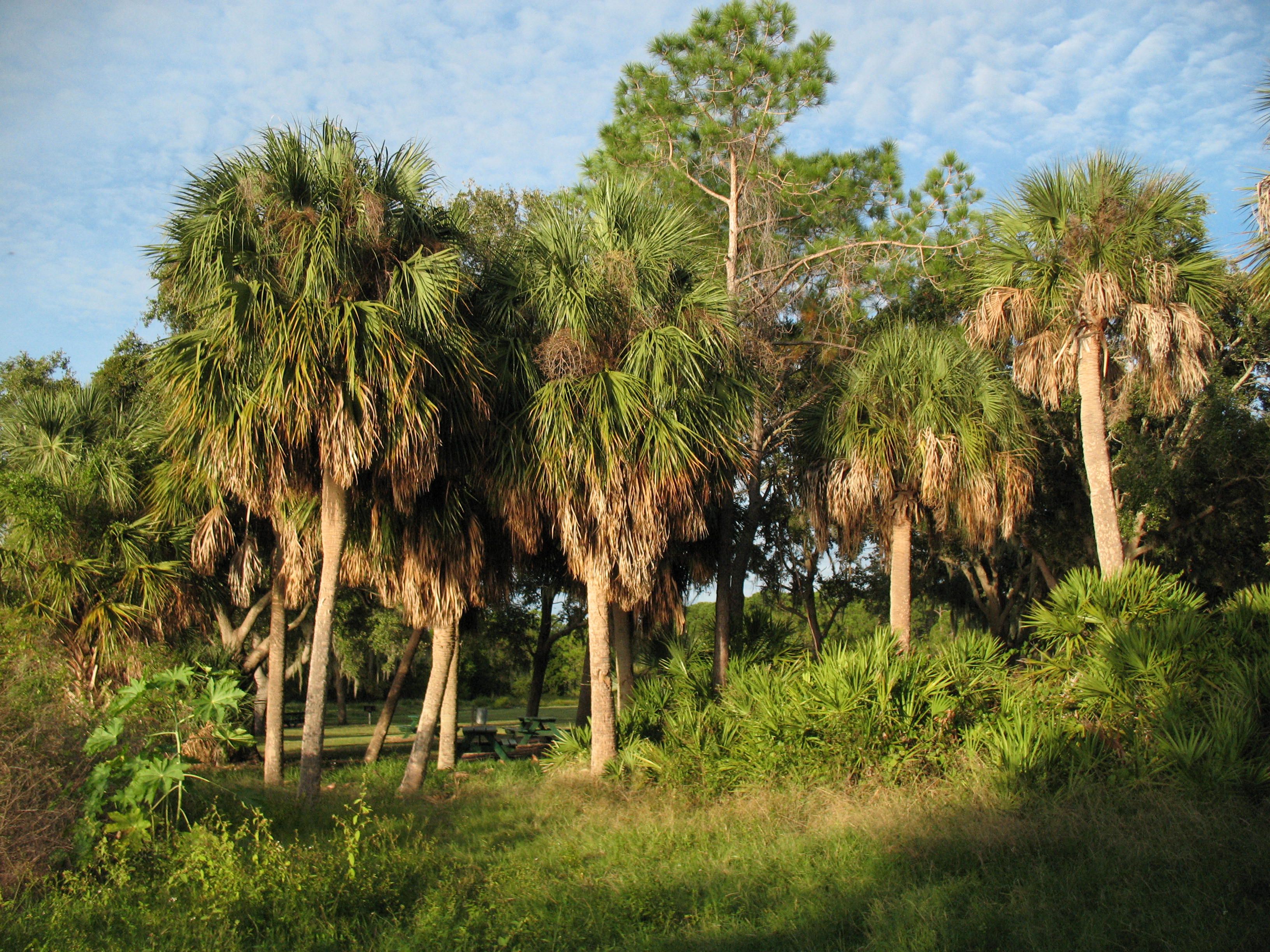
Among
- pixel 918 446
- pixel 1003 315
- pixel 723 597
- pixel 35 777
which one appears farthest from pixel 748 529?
pixel 35 777

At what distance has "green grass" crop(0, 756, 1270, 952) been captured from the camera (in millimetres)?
6289

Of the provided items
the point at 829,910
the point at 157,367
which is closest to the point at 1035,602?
the point at 829,910

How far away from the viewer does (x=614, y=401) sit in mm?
12852

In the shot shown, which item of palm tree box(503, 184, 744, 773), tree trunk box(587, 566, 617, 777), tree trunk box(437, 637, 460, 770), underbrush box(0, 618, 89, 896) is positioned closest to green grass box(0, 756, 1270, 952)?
underbrush box(0, 618, 89, 896)

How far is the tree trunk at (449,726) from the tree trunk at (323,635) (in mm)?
4910

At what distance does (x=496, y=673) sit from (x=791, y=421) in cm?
3717

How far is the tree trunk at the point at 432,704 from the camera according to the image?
46.9 ft

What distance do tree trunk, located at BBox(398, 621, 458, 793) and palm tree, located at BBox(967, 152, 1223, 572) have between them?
9.48m

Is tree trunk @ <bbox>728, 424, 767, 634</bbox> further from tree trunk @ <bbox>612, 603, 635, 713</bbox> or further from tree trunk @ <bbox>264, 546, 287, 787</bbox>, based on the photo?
tree trunk @ <bbox>264, 546, 287, 787</bbox>

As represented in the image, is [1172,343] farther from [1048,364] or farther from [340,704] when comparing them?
[340,704]

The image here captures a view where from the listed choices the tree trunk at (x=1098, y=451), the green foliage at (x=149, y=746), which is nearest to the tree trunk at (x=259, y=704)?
the green foliage at (x=149, y=746)

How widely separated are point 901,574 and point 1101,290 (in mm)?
5146

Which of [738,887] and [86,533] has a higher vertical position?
[86,533]

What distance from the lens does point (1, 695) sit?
314 inches
